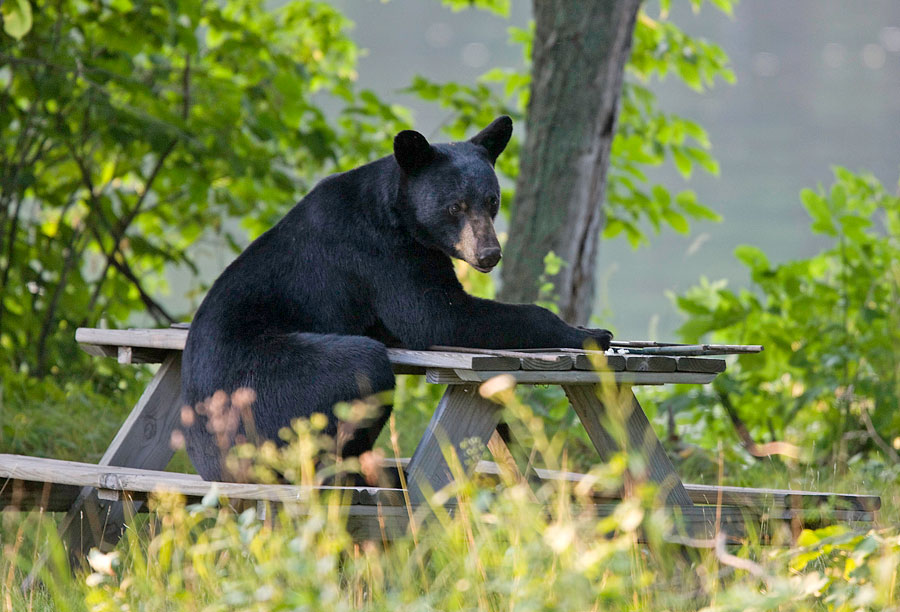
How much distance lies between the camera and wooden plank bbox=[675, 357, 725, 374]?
8.48 feet

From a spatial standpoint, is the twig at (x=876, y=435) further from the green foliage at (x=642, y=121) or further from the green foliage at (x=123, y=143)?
the green foliage at (x=123, y=143)

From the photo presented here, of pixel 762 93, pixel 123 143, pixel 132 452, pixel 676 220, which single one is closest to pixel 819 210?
pixel 676 220

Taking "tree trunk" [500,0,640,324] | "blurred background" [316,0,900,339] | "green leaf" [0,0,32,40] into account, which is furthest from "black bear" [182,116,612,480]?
"blurred background" [316,0,900,339]

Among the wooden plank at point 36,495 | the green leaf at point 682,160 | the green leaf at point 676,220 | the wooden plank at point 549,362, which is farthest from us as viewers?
the green leaf at point 682,160

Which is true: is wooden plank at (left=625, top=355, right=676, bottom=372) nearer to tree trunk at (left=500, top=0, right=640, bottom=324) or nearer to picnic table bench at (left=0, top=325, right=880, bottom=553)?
picnic table bench at (left=0, top=325, right=880, bottom=553)

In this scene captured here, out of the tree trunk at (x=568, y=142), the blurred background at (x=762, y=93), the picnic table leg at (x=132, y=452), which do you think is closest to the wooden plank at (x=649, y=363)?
the picnic table leg at (x=132, y=452)

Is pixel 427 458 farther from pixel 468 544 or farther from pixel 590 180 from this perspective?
pixel 590 180

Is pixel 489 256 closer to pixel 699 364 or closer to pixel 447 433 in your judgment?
pixel 447 433

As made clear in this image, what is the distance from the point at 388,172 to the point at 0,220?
333cm

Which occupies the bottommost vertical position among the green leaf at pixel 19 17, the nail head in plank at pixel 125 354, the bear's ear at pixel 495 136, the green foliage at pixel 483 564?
the green foliage at pixel 483 564

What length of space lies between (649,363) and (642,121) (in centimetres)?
466

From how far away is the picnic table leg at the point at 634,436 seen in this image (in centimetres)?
273

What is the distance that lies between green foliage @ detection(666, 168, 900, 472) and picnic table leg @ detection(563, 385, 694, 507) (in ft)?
7.59

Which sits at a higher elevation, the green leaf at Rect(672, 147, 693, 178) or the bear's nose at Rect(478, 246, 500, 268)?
the green leaf at Rect(672, 147, 693, 178)
